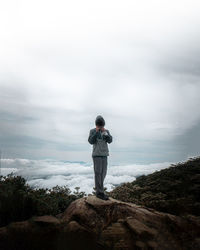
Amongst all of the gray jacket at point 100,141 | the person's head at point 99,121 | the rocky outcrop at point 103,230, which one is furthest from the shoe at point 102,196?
the person's head at point 99,121

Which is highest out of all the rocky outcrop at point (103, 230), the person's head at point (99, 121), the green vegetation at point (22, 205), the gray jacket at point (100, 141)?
the person's head at point (99, 121)

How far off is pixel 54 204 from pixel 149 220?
3.17 metres

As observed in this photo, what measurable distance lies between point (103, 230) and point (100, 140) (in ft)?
9.52

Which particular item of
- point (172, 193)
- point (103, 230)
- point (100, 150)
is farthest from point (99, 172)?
point (172, 193)

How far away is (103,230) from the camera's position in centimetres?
678

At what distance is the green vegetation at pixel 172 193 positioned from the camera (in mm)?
8977

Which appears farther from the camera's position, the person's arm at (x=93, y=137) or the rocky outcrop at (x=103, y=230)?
the person's arm at (x=93, y=137)

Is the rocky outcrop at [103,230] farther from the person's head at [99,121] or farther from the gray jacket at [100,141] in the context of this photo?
the person's head at [99,121]

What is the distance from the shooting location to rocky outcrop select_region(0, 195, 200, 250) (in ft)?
20.0

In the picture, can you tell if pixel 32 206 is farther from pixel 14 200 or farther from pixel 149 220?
pixel 149 220

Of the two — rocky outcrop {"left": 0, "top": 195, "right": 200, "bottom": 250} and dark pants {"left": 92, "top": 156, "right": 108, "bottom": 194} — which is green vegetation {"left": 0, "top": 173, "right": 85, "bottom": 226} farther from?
dark pants {"left": 92, "top": 156, "right": 108, "bottom": 194}

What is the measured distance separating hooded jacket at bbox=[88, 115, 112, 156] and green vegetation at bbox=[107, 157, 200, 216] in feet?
10.6

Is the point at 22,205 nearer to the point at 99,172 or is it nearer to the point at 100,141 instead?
the point at 99,172

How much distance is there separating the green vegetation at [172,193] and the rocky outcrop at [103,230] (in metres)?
1.06
